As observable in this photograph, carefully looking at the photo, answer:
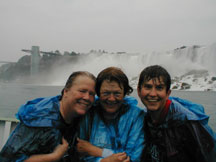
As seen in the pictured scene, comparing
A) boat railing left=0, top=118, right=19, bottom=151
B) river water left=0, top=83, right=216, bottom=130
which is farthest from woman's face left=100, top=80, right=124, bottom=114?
river water left=0, top=83, right=216, bottom=130

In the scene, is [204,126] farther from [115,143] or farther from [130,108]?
[115,143]

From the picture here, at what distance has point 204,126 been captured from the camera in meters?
1.25

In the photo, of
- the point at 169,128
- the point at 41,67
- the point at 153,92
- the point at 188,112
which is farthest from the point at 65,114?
the point at 41,67

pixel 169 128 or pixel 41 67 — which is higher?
pixel 41 67

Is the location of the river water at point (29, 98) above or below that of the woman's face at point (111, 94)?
below

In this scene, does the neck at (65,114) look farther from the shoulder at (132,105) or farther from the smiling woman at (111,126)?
the shoulder at (132,105)

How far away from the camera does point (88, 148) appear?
51.1 inches

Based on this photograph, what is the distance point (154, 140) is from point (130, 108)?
12.8 inches

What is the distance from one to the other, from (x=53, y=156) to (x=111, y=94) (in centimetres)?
61

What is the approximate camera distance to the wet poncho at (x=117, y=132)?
128 cm

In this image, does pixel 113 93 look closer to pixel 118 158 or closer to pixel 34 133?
pixel 118 158

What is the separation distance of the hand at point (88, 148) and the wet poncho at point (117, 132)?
3 cm

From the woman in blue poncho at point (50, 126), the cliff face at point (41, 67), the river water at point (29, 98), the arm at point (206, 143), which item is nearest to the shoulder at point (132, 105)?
the woman in blue poncho at point (50, 126)

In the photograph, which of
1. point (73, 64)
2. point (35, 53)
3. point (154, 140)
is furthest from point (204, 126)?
point (73, 64)
